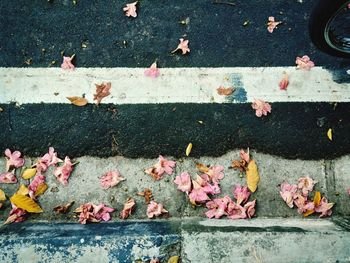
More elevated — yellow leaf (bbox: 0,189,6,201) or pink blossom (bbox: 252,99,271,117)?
pink blossom (bbox: 252,99,271,117)

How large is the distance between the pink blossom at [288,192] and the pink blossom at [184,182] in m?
0.77

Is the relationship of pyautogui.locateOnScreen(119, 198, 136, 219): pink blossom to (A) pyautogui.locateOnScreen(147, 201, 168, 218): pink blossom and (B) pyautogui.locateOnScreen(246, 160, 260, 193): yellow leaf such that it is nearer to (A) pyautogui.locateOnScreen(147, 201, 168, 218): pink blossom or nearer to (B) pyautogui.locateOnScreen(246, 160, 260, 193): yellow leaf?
(A) pyautogui.locateOnScreen(147, 201, 168, 218): pink blossom

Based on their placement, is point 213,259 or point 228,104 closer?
point 213,259

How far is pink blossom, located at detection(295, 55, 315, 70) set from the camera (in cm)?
329

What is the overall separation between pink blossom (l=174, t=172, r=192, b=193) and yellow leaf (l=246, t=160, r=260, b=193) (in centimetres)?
50

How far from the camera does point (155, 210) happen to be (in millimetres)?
2910

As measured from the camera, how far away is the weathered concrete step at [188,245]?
2.31 meters

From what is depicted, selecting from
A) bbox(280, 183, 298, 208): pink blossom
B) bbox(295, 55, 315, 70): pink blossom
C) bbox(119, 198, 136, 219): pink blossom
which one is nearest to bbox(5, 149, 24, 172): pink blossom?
bbox(119, 198, 136, 219): pink blossom

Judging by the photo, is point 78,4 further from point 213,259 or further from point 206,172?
point 213,259

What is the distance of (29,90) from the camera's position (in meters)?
3.24

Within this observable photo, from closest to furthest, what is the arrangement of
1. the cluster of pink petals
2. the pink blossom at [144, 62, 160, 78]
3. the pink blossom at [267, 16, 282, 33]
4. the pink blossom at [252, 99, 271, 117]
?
the cluster of pink petals → the pink blossom at [252, 99, 271, 117] → the pink blossom at [144, 62, 160, 78] → the pink blossom at [267, 16, 282, 33]

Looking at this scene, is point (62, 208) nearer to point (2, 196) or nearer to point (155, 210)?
point (2, 196)

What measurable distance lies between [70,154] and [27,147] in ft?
1.25

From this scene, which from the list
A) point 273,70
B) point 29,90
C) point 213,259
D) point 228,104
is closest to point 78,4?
point 29,90
